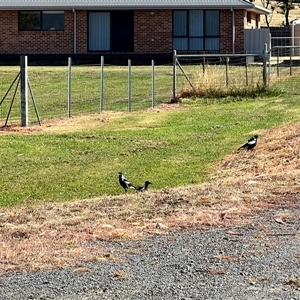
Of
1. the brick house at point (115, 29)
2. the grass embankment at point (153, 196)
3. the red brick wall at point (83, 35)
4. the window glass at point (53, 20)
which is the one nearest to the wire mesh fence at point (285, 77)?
the red brick wall at point (83, 35)

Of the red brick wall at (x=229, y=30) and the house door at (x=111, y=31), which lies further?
the house door at (x=111, y=31)

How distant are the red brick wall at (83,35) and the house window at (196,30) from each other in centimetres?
33

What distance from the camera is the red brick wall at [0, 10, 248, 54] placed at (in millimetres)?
37219

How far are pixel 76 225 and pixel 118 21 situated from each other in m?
31.2

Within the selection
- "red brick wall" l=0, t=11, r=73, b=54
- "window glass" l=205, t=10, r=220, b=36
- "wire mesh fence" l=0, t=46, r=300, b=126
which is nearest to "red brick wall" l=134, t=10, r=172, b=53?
"window glass" l=205, t=10, r=220, b=36

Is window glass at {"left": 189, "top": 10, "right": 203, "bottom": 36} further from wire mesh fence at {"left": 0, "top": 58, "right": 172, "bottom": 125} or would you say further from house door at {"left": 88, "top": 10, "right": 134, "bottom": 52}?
wire mesh fence at {"left": 0, "top": 58, "right": 172, "bottom": 125}

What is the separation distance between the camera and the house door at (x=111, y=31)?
124ft

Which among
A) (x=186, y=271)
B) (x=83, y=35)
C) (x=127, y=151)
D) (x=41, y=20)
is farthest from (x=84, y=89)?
(x=186, y=271)

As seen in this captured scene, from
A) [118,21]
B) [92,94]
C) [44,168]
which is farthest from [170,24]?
[44,168]

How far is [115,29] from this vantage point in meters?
37.9

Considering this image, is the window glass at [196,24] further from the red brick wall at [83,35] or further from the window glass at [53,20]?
the window glass at [53,20]

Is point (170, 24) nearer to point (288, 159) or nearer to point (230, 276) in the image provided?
point (288, 159)

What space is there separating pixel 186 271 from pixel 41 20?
33211 millimetres

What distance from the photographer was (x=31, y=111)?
897 inches
